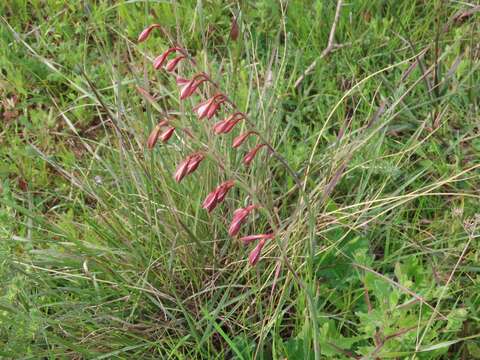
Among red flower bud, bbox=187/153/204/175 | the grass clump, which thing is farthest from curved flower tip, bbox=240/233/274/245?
red flower bud, bbox=187/153/204/175

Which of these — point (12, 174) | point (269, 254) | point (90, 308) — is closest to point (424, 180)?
point (269, 254)

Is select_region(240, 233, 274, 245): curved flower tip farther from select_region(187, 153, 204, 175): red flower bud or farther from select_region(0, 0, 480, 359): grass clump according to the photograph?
select_region(187, 153, 204, 175): red flower bud

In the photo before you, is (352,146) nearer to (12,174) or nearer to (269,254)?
(269,254)

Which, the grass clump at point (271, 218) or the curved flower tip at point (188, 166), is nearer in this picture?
the curved flower tip at point (188, 166)

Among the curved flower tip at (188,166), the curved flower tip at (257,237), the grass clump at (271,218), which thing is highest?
the curved flower tip at (188,166)

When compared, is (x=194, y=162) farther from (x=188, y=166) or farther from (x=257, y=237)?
(x=257, y=237)

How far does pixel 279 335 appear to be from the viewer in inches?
74.4

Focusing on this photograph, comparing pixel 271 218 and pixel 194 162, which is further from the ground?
pixel 194 162

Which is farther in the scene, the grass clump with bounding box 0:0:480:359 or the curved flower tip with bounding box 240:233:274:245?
the grass clump with bounding box 0:0:480:359

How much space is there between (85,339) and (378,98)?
1427 millimetres

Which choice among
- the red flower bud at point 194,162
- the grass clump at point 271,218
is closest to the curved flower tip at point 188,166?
the red flower bud at point 194,162

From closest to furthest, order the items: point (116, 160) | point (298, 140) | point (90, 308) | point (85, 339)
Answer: point (85, 339) → point (90, 308) → point (116, 160) → point (298, 140)

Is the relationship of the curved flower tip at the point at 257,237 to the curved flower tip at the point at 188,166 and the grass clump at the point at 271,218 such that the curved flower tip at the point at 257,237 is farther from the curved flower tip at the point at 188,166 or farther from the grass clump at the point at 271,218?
the curved flower tip at the point at 188,166

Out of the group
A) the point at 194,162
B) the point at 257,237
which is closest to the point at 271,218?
the point at 257,237
